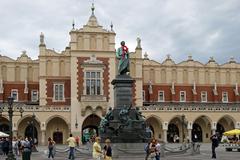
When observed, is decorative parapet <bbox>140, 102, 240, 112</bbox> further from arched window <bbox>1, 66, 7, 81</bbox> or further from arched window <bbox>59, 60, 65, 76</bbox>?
arched window <bbox>1, 66, 7, 81</bbox>

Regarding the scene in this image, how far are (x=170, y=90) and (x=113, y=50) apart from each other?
11.7 metres

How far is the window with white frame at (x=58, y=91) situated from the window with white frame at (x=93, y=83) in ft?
11.5

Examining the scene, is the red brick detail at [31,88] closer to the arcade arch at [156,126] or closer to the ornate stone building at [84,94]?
the ornate stone building at [84,94]

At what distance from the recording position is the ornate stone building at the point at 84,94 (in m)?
60.1

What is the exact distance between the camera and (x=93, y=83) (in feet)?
200

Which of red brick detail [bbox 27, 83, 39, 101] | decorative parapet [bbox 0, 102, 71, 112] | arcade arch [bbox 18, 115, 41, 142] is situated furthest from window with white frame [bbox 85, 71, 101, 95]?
red brick detail [bbox 27, 83, 39, 101]

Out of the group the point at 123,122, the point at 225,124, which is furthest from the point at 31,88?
the point at 123,122

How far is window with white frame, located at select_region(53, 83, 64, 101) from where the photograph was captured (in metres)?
61.8

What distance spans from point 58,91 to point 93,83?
4624 mm

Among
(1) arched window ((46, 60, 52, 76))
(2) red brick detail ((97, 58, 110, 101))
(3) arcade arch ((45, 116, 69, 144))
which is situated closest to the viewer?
(2) red brick detail ((97, 58, 110, 101))

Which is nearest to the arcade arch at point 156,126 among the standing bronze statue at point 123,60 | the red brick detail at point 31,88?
the red brick detail at point 31,88

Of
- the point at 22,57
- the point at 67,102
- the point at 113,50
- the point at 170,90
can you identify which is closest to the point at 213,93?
the point at 170,90

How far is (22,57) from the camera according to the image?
65.9m

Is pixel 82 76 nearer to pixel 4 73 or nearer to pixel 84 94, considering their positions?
pixel 84 94
